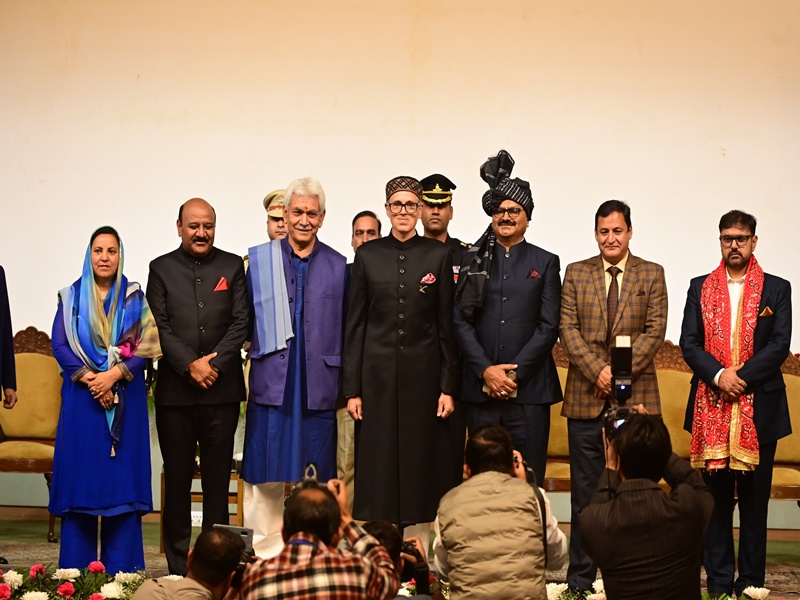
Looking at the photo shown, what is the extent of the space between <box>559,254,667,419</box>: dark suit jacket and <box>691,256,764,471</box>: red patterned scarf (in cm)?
23

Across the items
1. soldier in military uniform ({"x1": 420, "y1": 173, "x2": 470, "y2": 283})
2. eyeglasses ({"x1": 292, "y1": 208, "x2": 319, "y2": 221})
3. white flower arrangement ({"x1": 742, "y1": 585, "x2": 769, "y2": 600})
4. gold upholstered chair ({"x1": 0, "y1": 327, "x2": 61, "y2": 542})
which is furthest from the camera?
gold upholstered chair ({"x1": 0, "y1": 327, "x2": 61, "y2": 542})

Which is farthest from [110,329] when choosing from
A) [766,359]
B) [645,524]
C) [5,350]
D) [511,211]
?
[766,359]

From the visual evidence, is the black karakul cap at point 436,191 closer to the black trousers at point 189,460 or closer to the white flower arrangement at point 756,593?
the black trousers at point 189,460

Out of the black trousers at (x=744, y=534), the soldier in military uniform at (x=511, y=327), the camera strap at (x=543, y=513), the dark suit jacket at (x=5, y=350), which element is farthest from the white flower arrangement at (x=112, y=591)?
the black trousers at (x=744, y=534)

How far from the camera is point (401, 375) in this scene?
193 inches

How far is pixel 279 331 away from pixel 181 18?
2958 millimetres

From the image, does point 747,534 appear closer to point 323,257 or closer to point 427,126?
point 323,257

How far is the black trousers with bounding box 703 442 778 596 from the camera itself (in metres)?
4.88

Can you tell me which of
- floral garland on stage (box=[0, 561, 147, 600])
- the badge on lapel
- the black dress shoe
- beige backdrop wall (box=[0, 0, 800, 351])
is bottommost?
the black dress shoe

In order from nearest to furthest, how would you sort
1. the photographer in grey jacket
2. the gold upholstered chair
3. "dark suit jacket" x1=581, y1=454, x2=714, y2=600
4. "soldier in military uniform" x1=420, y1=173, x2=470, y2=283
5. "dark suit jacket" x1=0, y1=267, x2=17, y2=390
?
"dark suit jacket" x1=581, y1=454, x2=714, y2=600
the photographer in grey jacket
"dark suit jacket" x1=0, y1=267, x2=17, y2=390
"soldier in military uniform" x1=420, y1=173, x2=470, y2=283
the gold upholstered chair

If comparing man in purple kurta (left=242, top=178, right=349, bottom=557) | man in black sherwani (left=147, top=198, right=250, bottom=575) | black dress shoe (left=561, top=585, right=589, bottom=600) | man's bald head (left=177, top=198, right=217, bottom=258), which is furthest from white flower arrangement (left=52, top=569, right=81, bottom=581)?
black dress shoe (left=561, top=585, right=589, bottom=600)

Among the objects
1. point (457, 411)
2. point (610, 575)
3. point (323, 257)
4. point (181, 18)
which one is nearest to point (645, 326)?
point (457, 411)

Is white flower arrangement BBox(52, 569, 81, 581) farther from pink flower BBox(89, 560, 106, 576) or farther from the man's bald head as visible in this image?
the man's bald head

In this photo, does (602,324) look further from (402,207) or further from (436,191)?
(436,191)
